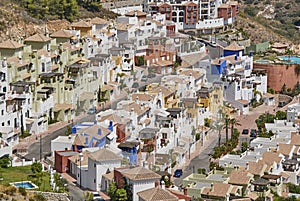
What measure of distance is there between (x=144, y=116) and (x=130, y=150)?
412 centimetres

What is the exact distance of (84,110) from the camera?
3309 centimetres

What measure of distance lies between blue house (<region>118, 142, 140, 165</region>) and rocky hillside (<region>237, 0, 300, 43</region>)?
2853 centimetres

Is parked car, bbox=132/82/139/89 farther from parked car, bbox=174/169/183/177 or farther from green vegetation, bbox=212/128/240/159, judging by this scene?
parked car, bbox=174/169/183/177

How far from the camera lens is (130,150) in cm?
2623

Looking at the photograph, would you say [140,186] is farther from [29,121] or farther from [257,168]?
[29,121]

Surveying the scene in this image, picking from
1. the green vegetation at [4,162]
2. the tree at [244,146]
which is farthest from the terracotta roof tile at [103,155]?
the tree at [244,146]

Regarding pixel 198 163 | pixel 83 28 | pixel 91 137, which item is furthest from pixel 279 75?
pixel 91 137

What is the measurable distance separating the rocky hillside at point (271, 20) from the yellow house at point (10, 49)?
23043 mm

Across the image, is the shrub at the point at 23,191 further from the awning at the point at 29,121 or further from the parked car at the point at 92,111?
the parked car at the point at 92,111

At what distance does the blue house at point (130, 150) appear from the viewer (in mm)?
25969

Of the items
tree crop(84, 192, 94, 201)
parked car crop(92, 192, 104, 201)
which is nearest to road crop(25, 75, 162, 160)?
parked car crop(92, 192, 104, 201)

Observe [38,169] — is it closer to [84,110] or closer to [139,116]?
[139,116]

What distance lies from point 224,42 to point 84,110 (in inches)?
629

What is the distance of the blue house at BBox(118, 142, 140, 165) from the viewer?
26.0 m
